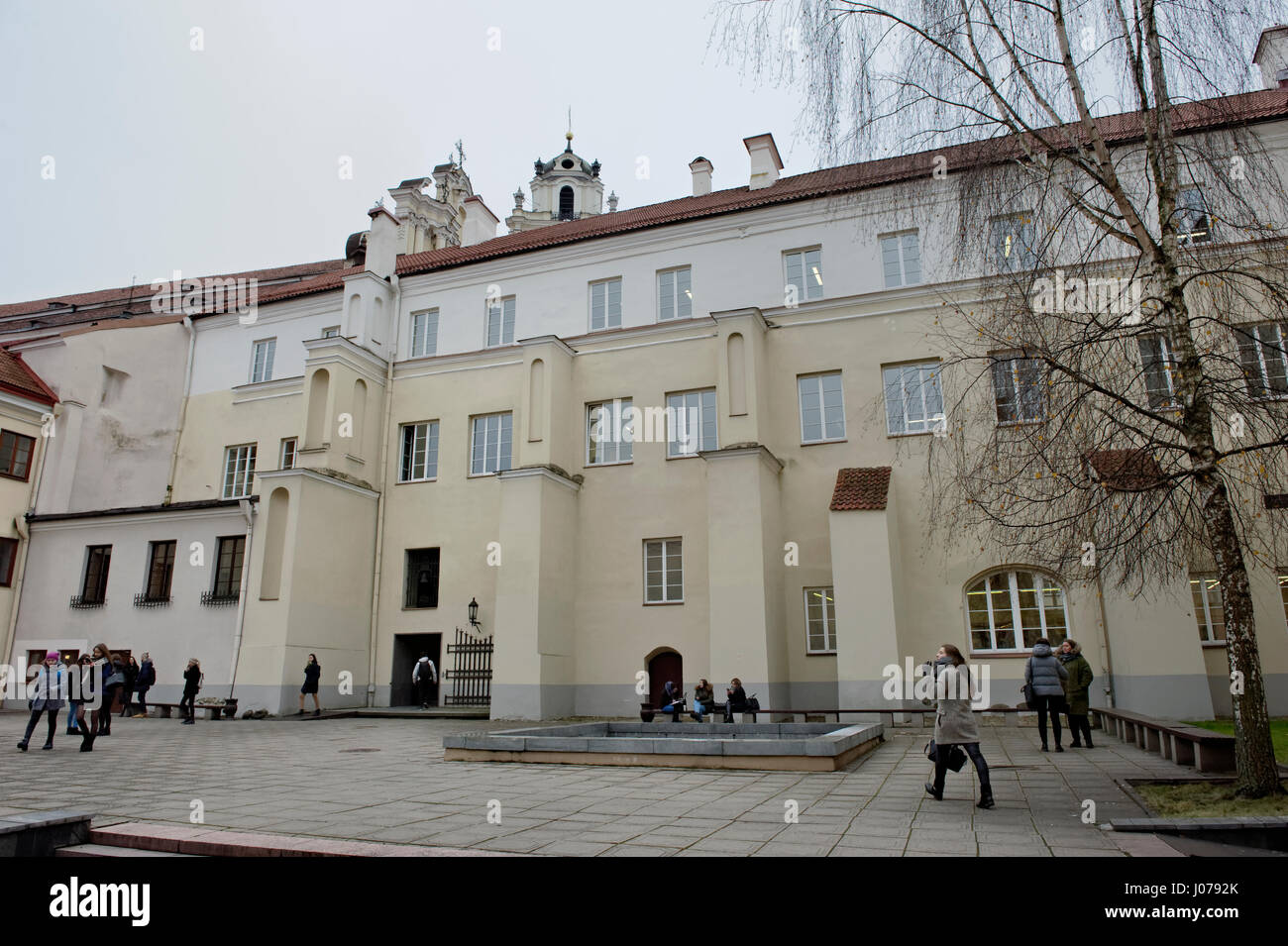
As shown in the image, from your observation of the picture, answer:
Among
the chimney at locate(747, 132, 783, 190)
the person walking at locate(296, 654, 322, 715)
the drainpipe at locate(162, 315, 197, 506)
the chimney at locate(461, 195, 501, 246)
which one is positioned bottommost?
the person walking at locate(296, 654, 322, 715)

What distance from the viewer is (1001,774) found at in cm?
1098

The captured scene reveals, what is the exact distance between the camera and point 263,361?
101 ft

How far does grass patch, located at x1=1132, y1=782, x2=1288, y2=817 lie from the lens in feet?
25.4

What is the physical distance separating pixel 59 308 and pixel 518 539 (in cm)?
3267

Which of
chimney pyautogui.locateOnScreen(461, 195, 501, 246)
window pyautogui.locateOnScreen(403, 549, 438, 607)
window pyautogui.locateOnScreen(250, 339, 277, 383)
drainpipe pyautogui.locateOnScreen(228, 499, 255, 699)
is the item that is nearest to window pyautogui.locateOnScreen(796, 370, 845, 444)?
window pyautogui.locateOnScreen(403, 549, 438, 607)

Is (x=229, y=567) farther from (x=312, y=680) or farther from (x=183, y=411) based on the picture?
(x=183, y=411)

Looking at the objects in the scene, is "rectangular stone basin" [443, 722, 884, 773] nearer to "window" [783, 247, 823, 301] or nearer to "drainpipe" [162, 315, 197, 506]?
"window" [783, 247, 823, 301]

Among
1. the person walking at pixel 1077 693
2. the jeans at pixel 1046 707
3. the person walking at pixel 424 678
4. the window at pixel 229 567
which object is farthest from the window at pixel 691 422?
the window at pixel 229 567

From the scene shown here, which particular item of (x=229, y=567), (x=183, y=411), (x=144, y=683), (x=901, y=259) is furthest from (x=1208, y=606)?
(x=183, y=411)

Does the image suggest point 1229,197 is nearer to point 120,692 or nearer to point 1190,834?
point 1190,834

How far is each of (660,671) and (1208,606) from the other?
43.3 ft

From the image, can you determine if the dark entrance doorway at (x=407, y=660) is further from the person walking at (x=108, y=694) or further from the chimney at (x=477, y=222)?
the chimney at (x=477, y=222)

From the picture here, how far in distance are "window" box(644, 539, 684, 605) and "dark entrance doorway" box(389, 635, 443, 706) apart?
274 inches
